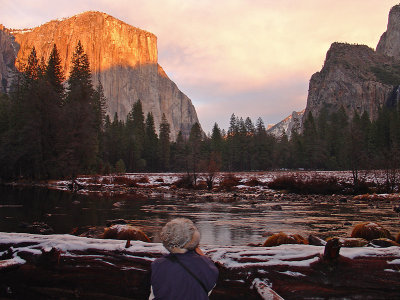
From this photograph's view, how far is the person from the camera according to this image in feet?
7.96

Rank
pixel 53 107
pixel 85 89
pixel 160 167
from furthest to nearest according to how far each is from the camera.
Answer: pixel 160 167 < pixel 85 89 < pixel 53 107

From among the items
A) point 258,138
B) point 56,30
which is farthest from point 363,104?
point 56,30

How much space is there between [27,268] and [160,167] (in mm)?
82153

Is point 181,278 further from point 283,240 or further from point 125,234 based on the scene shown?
point 125,234

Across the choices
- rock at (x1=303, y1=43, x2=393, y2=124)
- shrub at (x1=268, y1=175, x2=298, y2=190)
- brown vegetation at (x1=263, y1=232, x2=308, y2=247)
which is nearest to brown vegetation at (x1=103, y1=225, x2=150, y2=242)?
brown vegetation at (x1=263, y1=232, x2=308, y2=247)

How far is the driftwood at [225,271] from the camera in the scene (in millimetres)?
3598

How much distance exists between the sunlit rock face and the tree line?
77554 millimetres

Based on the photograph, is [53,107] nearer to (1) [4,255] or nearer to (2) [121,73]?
(1) [4,255]

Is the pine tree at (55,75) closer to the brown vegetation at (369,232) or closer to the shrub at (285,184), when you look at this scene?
the shrub at (285,184)

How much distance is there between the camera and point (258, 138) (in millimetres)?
91750

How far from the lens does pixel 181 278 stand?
243cm

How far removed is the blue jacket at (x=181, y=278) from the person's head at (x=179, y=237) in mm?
61

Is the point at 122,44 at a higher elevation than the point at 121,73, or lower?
higher

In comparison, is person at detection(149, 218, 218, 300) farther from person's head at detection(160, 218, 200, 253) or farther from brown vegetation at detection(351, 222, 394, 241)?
brown vegetation at detection(351, 222, 394, 241)
